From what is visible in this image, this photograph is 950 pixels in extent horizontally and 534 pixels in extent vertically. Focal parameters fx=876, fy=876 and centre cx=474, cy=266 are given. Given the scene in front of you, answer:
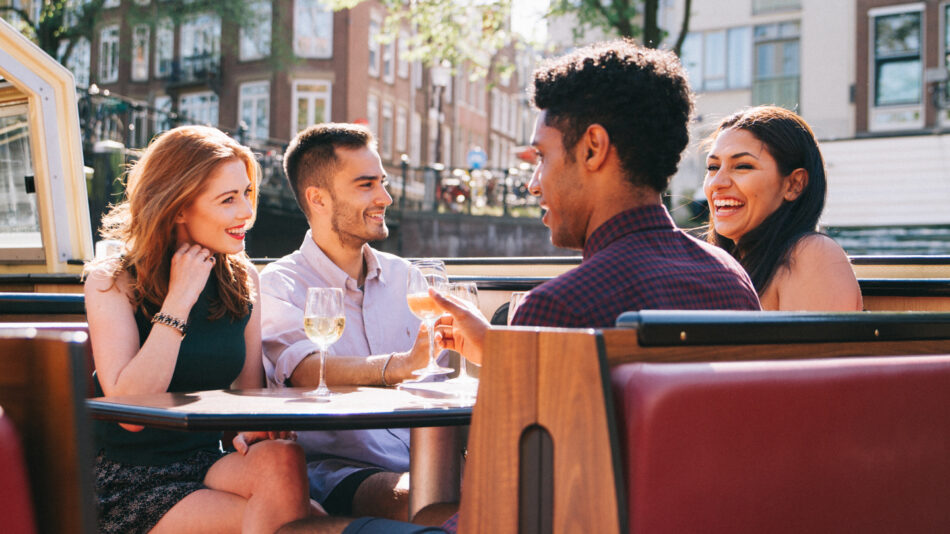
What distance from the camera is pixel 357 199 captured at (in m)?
3.59

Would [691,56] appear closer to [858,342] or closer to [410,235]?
[410,235]

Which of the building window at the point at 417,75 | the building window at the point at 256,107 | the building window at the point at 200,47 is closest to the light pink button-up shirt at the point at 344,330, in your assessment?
the building window at the point at 256,107

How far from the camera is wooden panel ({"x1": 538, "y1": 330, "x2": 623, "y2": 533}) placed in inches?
51.8

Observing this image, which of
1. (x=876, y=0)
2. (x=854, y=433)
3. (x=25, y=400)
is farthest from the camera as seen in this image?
(x=876, y=0)

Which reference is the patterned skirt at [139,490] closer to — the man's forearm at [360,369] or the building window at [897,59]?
the man's forearm at [360,369]

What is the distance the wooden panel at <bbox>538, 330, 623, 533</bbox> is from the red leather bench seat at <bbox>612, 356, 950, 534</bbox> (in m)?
0.04

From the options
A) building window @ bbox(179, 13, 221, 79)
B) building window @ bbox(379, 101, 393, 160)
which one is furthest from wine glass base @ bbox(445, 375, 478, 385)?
building window @ bbox(379, 101, 393, 160)

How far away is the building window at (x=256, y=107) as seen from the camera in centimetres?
3053

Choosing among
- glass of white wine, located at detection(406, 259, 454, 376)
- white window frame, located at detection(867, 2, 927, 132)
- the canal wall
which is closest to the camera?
glass of white wine, located at detection(406, 259, 454, 376)

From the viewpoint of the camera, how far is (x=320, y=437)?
284 cm

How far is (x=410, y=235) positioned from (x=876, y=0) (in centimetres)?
1236

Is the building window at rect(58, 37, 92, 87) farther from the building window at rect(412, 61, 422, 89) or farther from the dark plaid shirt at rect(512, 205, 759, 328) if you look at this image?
the dark plaid shirt at rect(512, 205, 759, 328)

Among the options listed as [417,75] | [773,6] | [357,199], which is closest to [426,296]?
[357,199]

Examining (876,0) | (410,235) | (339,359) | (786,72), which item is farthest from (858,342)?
(786,72)
